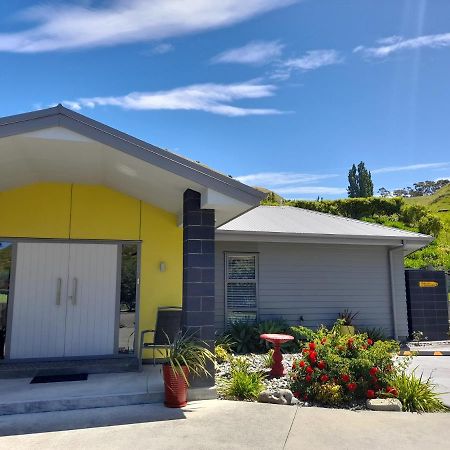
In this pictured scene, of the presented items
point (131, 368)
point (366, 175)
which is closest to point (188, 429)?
point (131, 368)

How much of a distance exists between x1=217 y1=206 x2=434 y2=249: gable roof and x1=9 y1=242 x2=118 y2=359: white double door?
9.57 feet

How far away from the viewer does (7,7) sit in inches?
287

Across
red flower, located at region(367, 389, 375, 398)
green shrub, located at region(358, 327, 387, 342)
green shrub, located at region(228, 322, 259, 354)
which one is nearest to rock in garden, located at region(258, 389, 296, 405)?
red flower, located at region(367, 389, 375, 398)

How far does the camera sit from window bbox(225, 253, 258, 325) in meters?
9.41

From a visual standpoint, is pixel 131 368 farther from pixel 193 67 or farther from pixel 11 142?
pixel 193 67

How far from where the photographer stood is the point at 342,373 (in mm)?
5418

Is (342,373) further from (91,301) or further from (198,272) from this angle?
(91,301)

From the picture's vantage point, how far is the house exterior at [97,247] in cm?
563

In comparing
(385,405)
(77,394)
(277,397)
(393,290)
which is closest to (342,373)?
(385,405)

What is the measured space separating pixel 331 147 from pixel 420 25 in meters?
8.01

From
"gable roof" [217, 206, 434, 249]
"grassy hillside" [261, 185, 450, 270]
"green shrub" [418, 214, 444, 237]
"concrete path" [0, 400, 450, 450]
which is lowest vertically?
"concrete path" [0, 400, 450, 450]

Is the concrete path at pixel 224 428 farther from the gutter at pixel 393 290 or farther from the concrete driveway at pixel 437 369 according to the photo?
the gutter at pixel 393 290

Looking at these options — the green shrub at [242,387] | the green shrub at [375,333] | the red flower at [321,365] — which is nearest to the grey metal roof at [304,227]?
the green shrub at [375,333]

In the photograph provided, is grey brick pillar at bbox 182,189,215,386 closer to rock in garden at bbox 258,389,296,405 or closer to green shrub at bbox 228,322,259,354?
rock in garden at bbox 258,389,296,405
